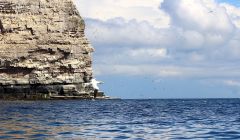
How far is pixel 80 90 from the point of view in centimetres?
8694

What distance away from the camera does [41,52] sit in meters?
86.3

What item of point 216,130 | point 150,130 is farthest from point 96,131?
point 216,130

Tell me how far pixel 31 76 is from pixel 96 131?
5856 centimetres

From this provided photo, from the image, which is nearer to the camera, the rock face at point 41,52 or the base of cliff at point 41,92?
the base of cliff at point 41,92

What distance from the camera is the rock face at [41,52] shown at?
275 feet

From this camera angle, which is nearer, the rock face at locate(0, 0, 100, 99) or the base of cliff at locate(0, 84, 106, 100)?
the base of cliff at locate(0, 84, 106, 100)

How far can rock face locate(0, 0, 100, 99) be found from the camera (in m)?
83.8

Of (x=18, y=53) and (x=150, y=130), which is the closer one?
(x=150, y=130)

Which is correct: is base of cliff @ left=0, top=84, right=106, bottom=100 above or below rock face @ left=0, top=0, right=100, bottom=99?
below

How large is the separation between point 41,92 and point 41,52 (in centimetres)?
687

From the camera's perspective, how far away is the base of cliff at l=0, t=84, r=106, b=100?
82.2 meters

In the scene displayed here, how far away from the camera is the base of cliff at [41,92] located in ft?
270

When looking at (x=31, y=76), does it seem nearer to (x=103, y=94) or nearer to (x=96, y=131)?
(x=103, y=94)

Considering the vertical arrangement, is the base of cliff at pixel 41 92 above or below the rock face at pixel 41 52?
below
